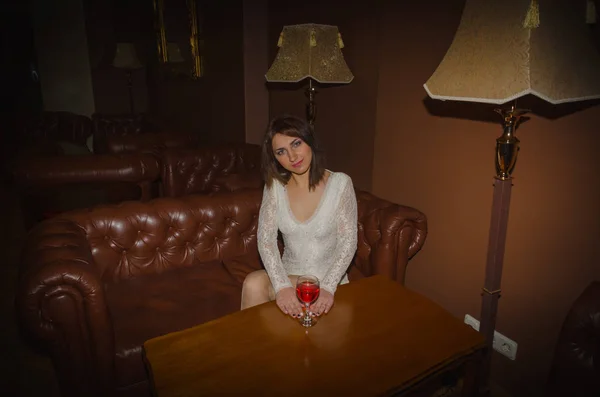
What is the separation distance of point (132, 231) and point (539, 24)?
2.10 meters

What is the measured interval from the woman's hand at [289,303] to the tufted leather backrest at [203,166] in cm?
212

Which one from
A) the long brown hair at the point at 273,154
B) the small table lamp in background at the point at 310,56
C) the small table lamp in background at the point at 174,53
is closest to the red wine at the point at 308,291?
the long brown hair at the point at 273,154

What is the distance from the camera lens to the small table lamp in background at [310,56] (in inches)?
97.6

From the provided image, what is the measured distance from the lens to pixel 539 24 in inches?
48.6

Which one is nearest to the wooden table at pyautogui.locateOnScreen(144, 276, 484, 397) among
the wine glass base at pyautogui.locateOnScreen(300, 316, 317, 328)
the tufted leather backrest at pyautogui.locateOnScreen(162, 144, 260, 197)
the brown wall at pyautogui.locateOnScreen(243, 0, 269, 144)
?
the wine glass base at pyautogui.locateOnScreen(300, 316, 317, 328)

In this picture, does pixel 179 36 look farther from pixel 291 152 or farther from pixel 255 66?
pixel 291 152

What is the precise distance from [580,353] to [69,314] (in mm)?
1852

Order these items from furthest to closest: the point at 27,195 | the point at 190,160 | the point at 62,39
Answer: the point at 62,39 < the point at 190,160 < the point at 27,195

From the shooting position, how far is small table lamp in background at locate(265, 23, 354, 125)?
2479 millimetres

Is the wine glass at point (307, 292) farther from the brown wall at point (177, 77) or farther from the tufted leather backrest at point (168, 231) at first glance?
the brown wall at point (177, 77)

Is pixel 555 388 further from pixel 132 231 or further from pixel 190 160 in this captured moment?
pixel 190 160

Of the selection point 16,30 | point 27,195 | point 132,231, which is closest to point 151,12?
point 16,30

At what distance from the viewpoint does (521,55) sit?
1247 millimetres

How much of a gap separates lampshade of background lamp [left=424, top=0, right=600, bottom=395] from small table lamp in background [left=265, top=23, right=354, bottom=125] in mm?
1103
